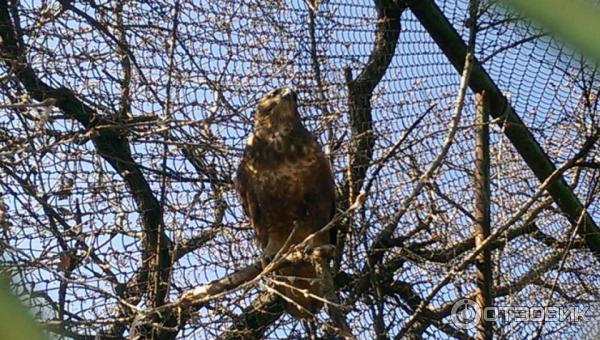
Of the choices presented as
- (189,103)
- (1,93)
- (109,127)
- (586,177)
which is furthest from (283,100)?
(586,177)

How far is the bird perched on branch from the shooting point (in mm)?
2348

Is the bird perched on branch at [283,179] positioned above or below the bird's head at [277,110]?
below

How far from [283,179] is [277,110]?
190 millimetres

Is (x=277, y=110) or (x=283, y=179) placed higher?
(x=277, y=110)

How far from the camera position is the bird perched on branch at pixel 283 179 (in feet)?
7.70

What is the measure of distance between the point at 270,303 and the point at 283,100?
1.81 feet

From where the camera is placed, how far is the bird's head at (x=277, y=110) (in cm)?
233

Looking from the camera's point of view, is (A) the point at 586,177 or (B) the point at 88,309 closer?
(B) the point at 88,309

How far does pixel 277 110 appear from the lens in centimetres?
234

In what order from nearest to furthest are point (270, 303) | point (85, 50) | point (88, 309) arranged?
point (88, 309)
point (85, 50)
point (270, 303)

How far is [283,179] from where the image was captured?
239 centimetres

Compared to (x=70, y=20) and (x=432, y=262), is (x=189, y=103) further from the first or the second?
(x=432, y=262)

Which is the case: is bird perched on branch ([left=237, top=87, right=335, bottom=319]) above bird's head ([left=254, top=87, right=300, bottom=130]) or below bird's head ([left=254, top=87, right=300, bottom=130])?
below

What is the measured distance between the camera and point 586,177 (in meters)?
2.63
